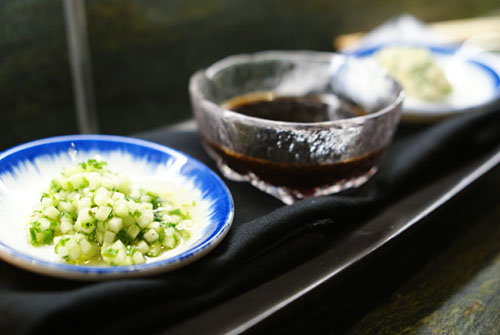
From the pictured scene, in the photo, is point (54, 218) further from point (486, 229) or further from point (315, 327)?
point (486, 229)

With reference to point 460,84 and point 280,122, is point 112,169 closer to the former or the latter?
point 280,122

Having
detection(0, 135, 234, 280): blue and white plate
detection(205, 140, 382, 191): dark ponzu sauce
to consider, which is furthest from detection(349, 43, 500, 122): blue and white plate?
detection(0, 135, 234, 280): blue and white plate

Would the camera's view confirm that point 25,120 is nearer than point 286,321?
No

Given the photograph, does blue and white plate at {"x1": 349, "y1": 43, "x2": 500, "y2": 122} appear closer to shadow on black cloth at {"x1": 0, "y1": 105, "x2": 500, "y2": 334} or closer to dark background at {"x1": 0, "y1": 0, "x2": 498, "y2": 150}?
shadow on black cloth at {"x1": 0, "y1": 105, "x2": 500, "y2": 334}

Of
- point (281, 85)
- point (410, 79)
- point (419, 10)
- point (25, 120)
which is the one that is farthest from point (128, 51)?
point (419, 10)

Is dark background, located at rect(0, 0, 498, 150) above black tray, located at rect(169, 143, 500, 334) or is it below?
above

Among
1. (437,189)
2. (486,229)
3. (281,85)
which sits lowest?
(486,229)

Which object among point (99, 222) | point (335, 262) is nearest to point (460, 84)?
point (335, 262)
